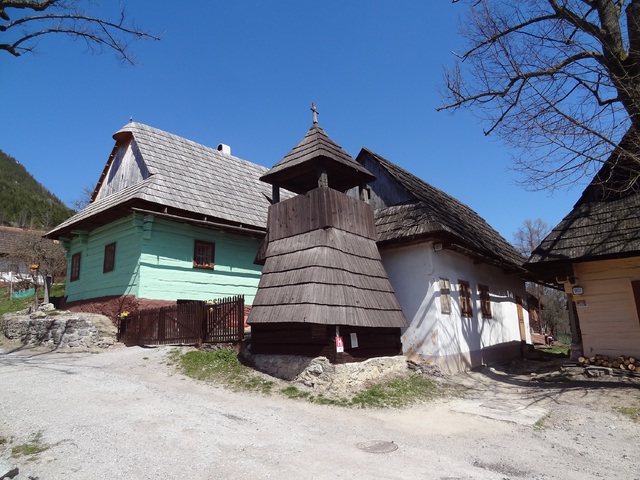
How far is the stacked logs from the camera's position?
10031 mm

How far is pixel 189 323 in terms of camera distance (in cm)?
1261

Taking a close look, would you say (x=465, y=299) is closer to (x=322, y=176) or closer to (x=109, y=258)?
(x=322, y=176)

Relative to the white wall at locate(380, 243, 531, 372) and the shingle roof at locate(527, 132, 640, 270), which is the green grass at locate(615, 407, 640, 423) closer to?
the shingle roof at locate(527, 132, 640, 270)

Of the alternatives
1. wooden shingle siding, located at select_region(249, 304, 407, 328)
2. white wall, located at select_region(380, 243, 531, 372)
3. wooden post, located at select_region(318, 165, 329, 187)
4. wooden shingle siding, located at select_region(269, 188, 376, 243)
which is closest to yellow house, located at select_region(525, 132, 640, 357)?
white wall, located at select_region(380, 243, 531, 372)

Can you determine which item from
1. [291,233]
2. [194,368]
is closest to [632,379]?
[291,233]

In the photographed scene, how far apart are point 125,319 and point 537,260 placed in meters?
13.3

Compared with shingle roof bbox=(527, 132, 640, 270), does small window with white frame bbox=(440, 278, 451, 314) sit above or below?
below

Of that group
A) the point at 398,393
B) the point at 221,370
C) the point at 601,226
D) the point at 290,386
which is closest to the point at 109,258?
the point at 221,370

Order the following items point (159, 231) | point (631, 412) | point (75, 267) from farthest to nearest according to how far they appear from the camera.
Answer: point (75, 267) → point (159, 231) → point (631, 412)

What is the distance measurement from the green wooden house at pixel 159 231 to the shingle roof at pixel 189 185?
5 cm

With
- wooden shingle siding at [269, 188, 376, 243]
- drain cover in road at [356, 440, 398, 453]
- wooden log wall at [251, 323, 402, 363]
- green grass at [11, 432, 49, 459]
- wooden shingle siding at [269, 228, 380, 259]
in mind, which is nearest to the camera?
green grass at [11, 432, 49, 459]

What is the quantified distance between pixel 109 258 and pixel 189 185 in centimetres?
435

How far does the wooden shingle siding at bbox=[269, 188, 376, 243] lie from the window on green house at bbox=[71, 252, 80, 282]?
37.6ft

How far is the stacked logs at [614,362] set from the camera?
10031 mm
